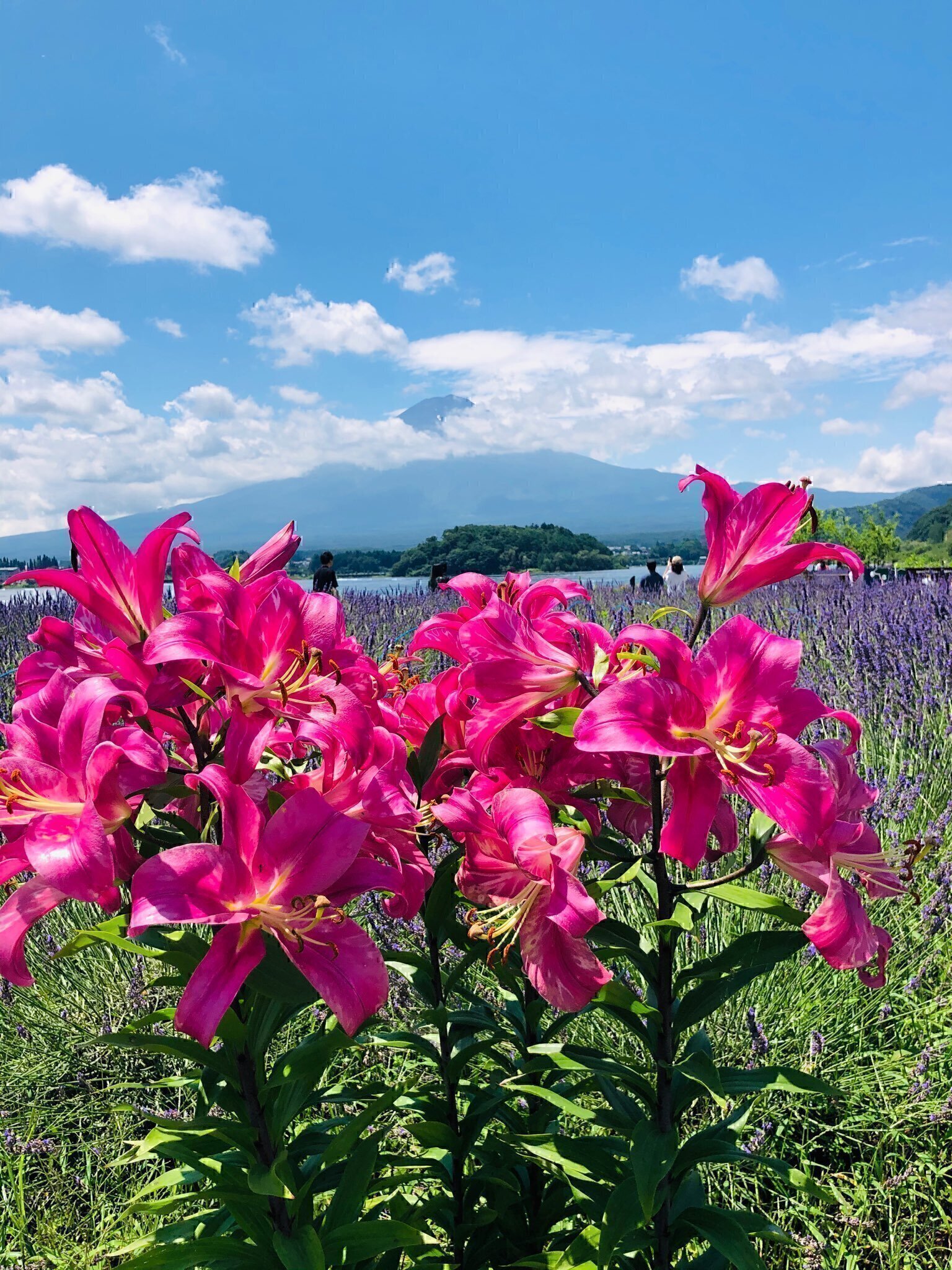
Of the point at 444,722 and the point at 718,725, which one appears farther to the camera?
the point at 444,722

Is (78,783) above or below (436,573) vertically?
below

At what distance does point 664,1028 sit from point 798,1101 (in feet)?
5.26

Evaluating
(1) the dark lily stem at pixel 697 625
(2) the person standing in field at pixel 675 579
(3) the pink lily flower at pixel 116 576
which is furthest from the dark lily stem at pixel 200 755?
(2) the person standing in field at pixel 675 579

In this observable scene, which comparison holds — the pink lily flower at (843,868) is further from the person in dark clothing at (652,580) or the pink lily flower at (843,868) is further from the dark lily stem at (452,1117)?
the person in dark clothing at (652,580)

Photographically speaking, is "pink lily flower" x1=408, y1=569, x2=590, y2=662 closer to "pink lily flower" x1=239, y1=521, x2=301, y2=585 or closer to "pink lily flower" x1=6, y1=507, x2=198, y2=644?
"pink lily flower" x1=239, y1=521, x2=301, y2=585

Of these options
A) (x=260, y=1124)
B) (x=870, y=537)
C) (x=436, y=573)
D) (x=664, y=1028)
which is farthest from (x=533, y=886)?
(x=870, y=537)

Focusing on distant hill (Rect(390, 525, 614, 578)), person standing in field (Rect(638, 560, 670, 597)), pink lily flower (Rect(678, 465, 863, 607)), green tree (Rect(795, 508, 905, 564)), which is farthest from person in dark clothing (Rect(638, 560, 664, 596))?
green tree (Rect(795, 508, 905, 564))

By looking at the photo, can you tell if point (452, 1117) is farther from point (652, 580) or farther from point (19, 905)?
point (652, 580)

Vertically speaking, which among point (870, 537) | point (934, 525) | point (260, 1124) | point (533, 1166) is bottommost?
point (533, 1166)

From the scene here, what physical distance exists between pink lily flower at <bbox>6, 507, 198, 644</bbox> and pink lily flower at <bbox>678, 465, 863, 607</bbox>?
0.60 meters

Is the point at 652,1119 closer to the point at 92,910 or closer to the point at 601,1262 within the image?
the point at 601,1262

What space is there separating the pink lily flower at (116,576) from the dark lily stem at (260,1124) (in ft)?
1.72

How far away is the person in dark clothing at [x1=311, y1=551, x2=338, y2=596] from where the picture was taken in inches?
325

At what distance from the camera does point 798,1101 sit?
2316 mm
